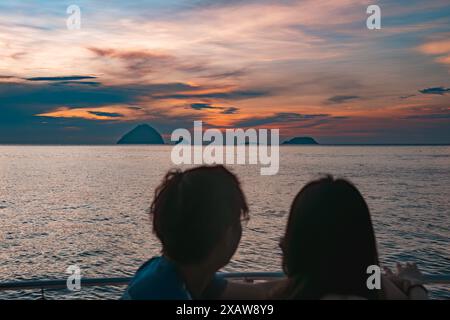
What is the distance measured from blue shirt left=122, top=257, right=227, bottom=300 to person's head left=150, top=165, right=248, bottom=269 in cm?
6

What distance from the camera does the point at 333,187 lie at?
→ 76.8 inches

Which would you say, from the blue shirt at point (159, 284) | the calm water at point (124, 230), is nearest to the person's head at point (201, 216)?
the blue shirt at point (159, 284)

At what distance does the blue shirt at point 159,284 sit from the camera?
6.17 feet

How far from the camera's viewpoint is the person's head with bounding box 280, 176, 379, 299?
1894mm

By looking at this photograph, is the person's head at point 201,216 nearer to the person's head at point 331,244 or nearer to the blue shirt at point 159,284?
the blue shirt at point 159,284

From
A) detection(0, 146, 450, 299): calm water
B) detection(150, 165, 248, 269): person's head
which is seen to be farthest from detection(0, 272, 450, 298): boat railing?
detection(0, 146, 450, 299): calm water

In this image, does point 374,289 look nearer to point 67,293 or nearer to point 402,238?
point 67,293

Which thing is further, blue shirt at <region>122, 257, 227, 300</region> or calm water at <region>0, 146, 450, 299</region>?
calm water at <region>0, 146, 450, 299</region>

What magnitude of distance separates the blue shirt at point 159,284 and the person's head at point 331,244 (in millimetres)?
499

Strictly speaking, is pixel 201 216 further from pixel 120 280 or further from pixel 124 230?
pixel 124 230

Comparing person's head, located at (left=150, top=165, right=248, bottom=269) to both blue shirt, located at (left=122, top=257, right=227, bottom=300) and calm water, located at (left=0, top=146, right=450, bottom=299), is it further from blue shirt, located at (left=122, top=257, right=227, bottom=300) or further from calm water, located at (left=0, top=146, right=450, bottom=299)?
calm water, located at (left=0, top=146, right=450, bottom=299)
